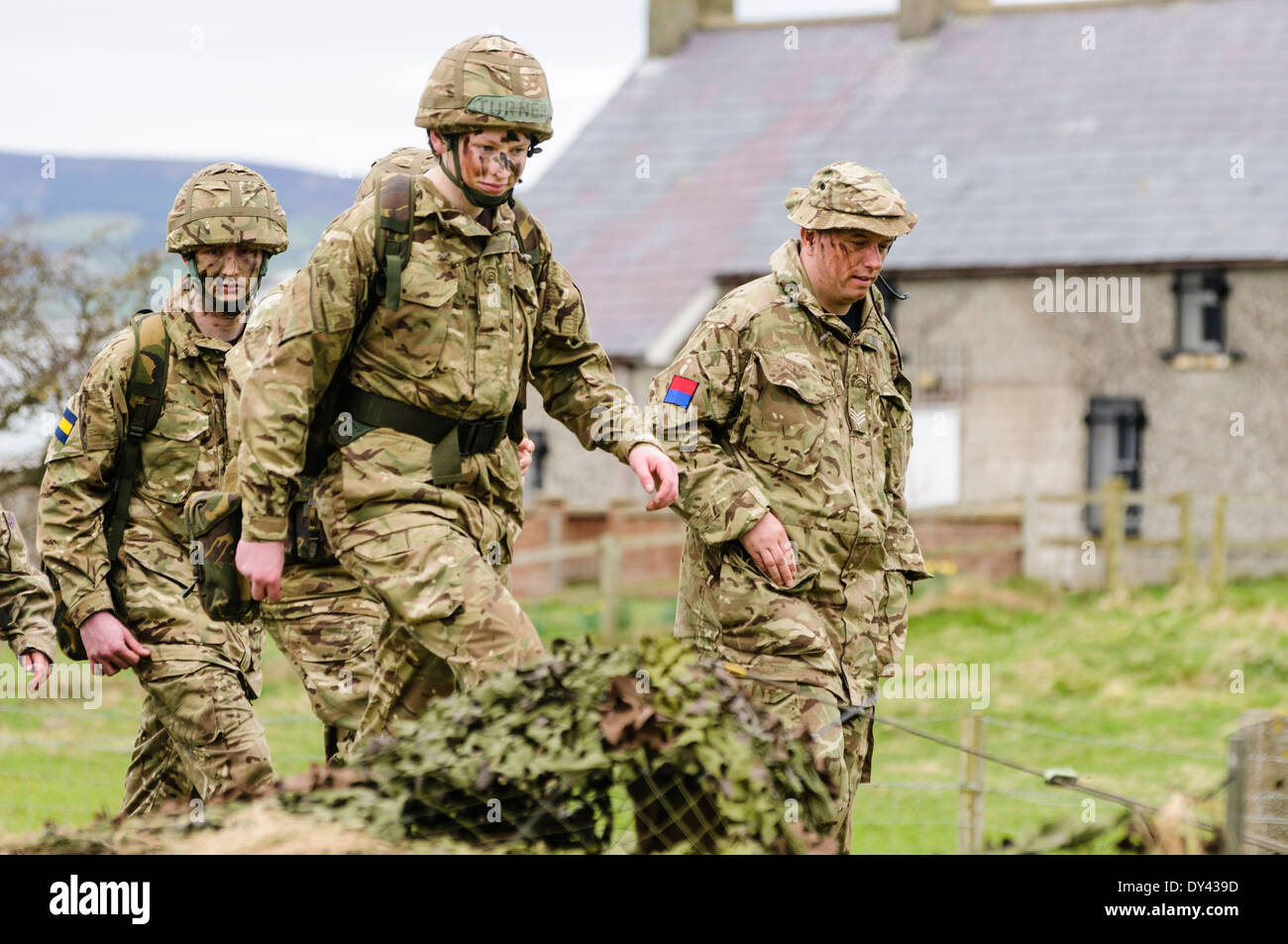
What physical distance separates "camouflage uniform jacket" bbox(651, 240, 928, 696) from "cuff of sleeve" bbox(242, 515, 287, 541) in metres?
1.50

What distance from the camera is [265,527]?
221 inches

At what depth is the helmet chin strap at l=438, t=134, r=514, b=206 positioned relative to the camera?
225 inches

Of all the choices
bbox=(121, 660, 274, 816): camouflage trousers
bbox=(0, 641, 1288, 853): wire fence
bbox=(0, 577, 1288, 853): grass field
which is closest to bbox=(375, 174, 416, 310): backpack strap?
bbox=(121, 660, 274, 816): camouflage trousers

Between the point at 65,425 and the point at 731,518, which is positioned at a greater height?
the point at 65,425

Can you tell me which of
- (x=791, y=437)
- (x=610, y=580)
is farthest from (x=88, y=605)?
(x=610, y=580)

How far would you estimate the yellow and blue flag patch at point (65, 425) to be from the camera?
7.11m

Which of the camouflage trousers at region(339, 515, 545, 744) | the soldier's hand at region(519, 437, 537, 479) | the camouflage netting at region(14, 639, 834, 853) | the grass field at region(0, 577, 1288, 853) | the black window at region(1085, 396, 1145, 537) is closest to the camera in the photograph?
the camouflage netting at region(14, 639, 834, 853)

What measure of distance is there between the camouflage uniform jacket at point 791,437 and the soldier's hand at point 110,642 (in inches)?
74.5

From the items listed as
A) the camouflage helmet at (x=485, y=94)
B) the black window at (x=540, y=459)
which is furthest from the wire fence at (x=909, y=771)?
the black window at (x=540, y=459)

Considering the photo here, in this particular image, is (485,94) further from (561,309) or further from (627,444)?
(627,444)

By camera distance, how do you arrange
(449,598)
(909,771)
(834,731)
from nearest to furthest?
(449,598)
(834,731)
(909,771)

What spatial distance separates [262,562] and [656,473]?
44.2 inches

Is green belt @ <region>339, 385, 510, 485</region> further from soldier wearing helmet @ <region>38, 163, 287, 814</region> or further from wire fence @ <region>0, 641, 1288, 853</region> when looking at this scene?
wire fence @ <region>0, 641, 1288, 853</region>

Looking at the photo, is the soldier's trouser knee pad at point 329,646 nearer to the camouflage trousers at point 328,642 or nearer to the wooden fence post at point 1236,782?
the camouflage trousers at point 328,642
